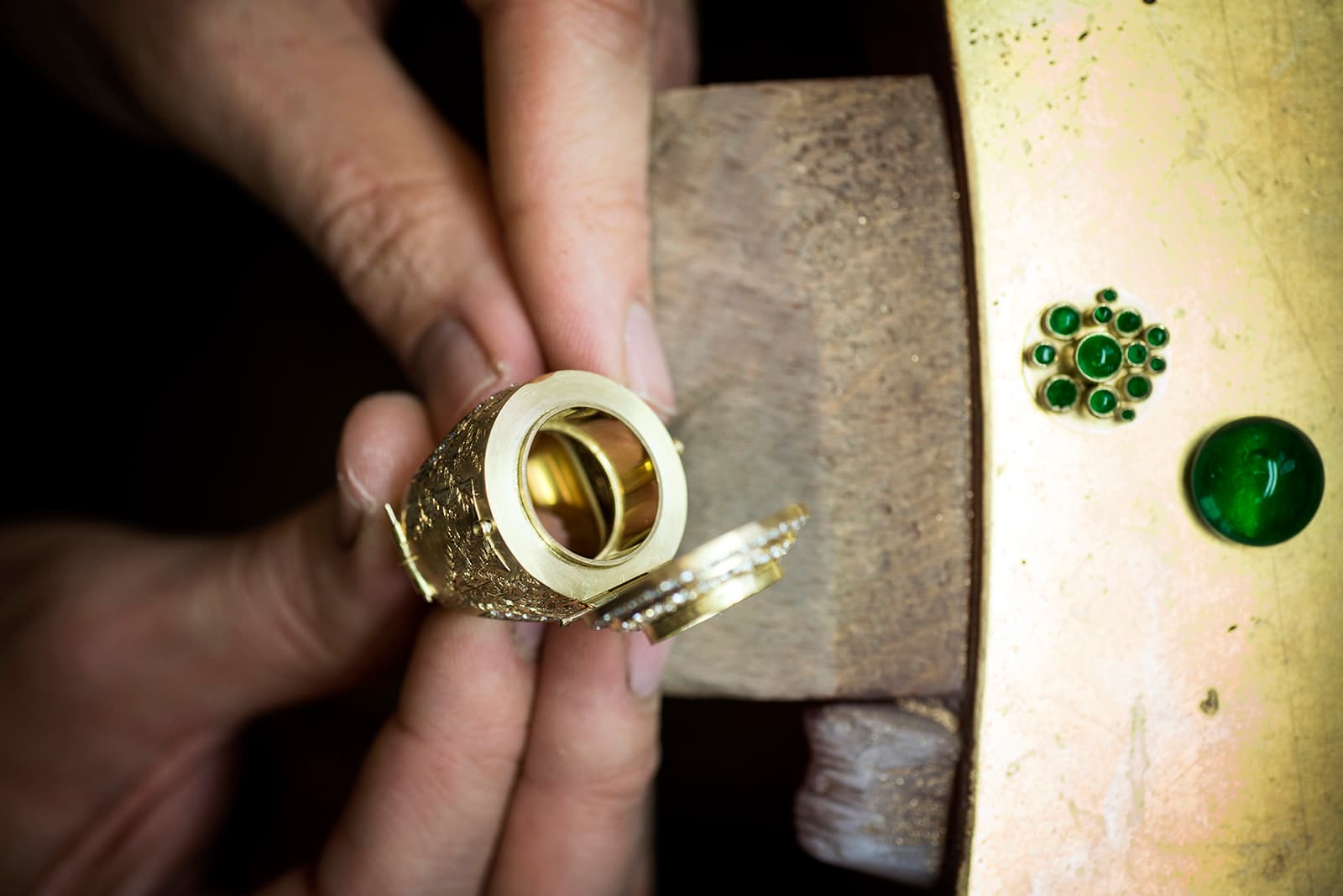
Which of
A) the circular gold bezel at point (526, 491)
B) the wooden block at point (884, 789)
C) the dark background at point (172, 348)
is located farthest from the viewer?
the dark background at point (172, 348)

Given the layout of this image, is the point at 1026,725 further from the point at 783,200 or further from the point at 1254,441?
the point at 783,200

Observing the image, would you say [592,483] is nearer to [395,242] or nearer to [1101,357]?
[395,242]

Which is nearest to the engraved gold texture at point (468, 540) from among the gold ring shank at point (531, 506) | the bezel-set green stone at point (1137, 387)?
the gold ring shank at point (531, 506)

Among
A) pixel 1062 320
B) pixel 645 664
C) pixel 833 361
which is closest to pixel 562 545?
pixel 645 664

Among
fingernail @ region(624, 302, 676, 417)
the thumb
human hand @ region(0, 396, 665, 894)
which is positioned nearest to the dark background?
human hand @ region(0, 396, 665, 894)

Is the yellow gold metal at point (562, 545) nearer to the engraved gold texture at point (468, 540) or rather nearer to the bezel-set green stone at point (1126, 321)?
the engraved gold texture at point (468, 540)

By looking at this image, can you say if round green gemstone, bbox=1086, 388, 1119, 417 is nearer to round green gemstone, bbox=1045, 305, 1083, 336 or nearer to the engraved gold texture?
round green gemstone, bbox=1045, 305, 1083, 336
